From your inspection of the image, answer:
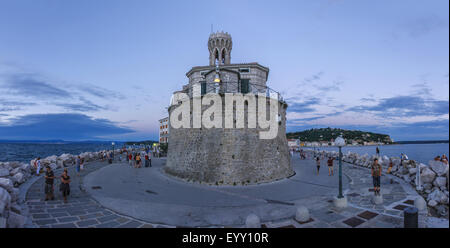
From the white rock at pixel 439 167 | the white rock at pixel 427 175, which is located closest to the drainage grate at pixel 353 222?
the white rock at pixel 427 175

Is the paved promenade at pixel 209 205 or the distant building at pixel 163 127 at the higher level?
the distant building at pixel 163 127

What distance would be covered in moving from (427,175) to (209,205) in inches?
527

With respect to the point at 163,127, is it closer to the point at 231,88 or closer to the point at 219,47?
the point at 219,47

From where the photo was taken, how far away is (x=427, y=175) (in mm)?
11859

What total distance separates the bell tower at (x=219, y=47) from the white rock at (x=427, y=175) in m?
19.3

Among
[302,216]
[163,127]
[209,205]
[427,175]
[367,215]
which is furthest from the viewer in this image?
[163,127]

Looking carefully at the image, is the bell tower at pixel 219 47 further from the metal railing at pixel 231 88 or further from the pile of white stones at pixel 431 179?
the pile of white stones at pixel 431 179

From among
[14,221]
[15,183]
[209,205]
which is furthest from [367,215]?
[15,183]

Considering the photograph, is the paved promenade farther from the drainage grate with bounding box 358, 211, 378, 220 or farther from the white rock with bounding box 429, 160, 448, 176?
the white rock with bounding box 429, 160, 448, 176

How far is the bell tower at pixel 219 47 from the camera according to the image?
908 inches

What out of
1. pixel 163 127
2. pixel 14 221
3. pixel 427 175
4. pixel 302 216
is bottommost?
pixel 302 216

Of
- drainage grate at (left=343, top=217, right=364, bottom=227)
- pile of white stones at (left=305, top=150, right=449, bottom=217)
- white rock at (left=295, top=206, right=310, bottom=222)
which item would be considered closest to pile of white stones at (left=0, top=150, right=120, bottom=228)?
white rock at (left=295, top=206, right=310, bottom=222)

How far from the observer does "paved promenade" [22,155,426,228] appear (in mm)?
7715
